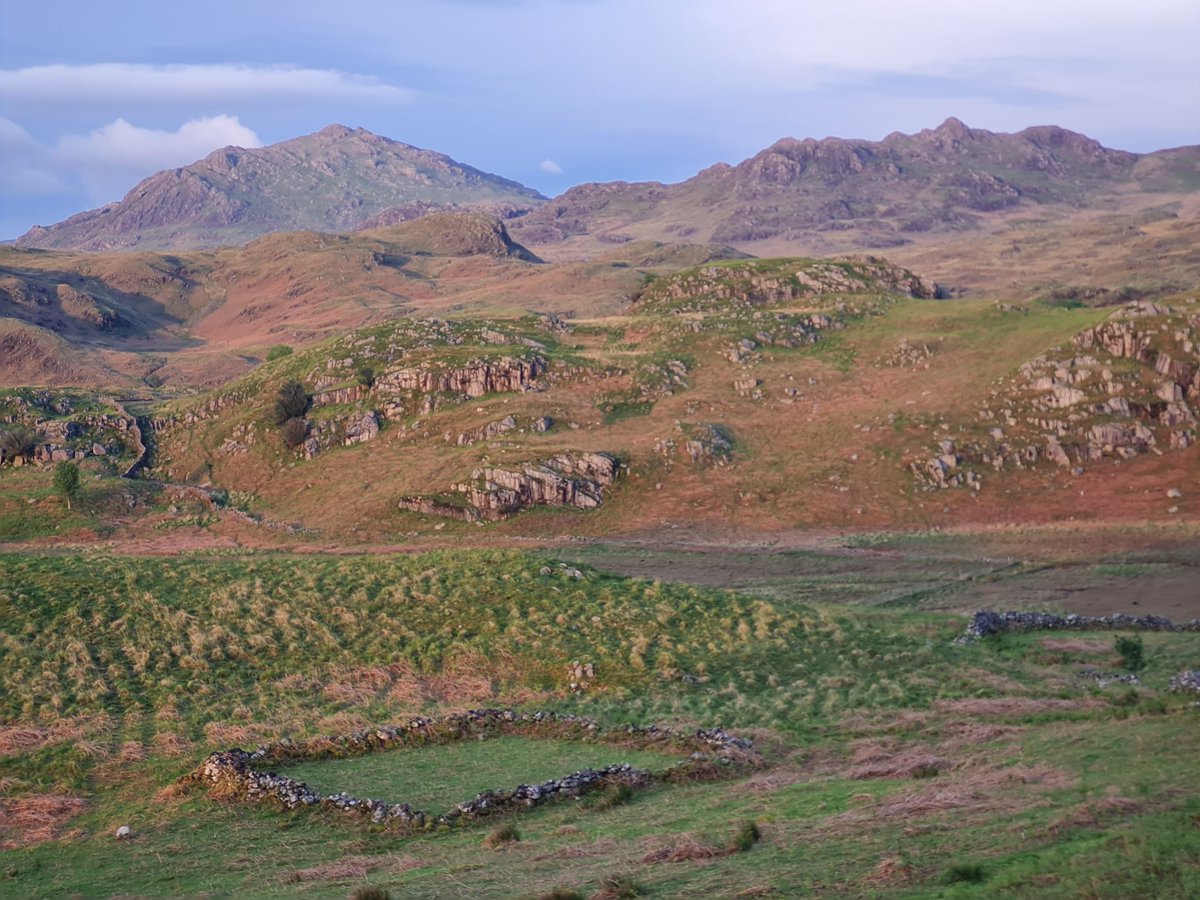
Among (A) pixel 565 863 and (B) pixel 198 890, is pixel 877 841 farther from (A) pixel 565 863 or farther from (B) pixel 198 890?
(B) pixel 198 890

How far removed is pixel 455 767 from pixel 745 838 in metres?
10.2

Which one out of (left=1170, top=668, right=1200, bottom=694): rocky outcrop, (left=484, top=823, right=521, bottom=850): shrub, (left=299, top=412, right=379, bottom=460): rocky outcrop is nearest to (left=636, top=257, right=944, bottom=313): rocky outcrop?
(left=299, top=412, right=379, bottom=460): rocky outcrop

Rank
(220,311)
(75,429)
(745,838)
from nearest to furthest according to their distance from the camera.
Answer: (745,838)
(75,429)
(220,311)

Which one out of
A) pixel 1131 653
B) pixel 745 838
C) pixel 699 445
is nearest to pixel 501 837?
pixel 745 838

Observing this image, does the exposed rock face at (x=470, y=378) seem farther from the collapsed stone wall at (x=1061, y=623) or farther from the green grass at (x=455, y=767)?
the green grass at (x=455, y=767)

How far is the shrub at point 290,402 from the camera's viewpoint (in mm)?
75375

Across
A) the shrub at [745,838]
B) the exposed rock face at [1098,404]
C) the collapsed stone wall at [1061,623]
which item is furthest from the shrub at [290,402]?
the shrub at [745,838]

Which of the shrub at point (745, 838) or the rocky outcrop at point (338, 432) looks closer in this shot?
the shrub at point (745, 838)

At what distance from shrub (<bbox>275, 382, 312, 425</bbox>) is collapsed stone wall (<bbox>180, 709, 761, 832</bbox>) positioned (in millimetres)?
53173

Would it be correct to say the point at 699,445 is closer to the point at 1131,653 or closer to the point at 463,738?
the point at 1131,653

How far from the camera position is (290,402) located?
76.0 metres

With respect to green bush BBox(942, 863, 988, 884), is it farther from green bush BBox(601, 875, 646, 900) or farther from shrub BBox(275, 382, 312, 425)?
shrub BBox(275, 382, 312, 425)

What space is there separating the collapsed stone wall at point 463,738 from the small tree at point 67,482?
46.0 metres

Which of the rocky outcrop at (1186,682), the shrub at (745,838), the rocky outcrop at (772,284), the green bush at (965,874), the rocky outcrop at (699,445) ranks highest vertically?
the rocky outcrop at (772,284)
